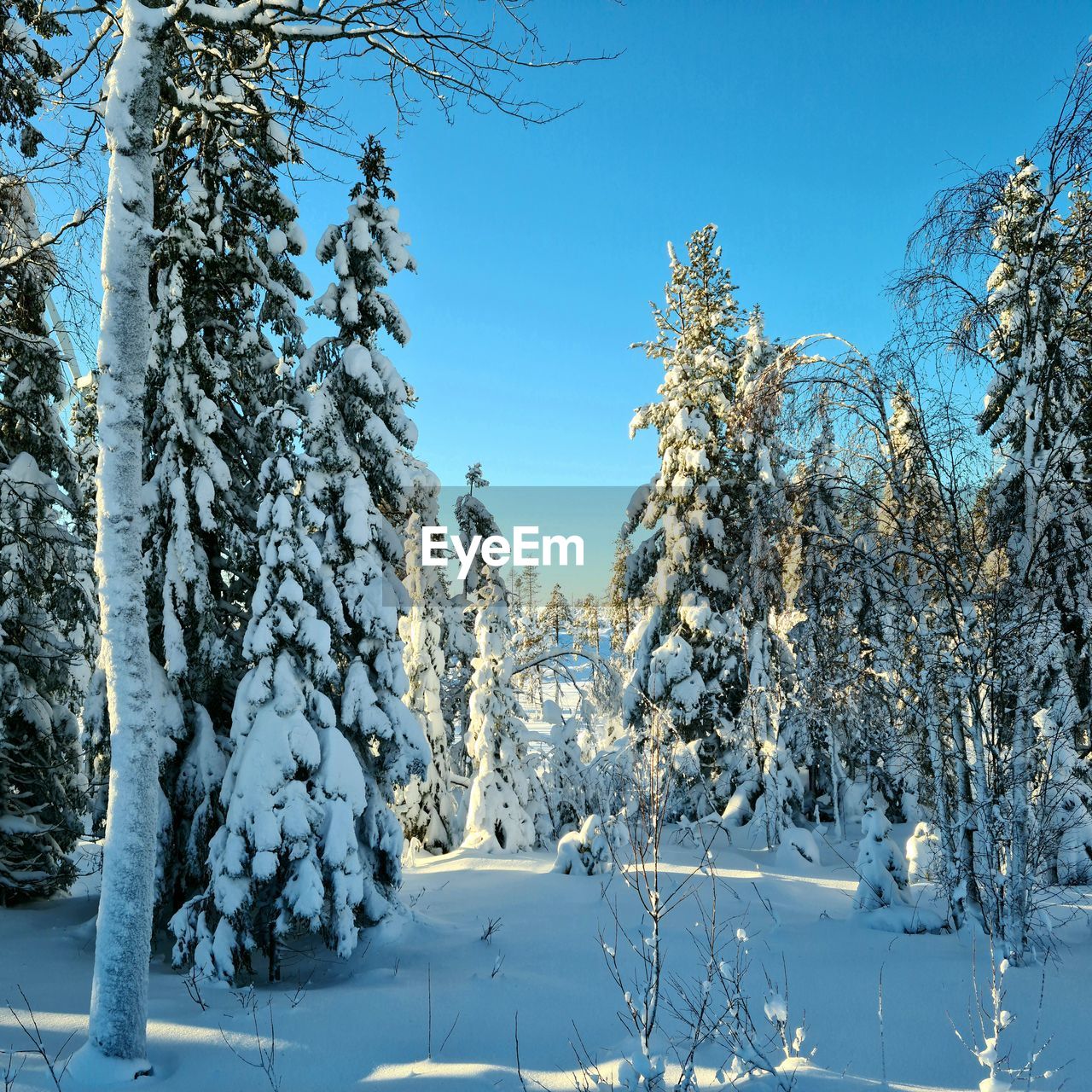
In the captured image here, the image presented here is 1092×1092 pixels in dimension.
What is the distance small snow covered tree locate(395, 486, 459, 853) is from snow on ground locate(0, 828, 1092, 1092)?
7.17 m

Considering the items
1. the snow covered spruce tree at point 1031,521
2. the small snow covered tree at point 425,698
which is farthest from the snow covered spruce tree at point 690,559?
the snow covered spruce tree at point 1031,521

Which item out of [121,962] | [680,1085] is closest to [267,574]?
[121,962]

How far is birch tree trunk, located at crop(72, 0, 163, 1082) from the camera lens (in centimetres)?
458

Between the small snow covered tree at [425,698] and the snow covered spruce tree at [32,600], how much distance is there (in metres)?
7.49

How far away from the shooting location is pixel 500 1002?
21.3 ft

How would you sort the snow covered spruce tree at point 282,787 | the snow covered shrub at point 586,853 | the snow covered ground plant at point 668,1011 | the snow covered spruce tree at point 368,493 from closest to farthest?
the snow covered ground plant at point 668,1011
the snow covered spruce tree at point 282,787
the snow covered spruce tree at point 368,493
the snow covered shrub at point 586,853

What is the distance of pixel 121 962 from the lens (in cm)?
457

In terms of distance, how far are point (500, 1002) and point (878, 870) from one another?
5720 millimetres

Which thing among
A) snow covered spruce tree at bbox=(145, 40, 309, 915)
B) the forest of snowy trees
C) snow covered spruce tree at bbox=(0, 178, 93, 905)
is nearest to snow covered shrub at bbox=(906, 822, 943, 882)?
the forest of snowy trees

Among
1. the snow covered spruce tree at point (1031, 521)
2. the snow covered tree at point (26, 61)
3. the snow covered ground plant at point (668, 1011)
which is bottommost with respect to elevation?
the snow covered ground plant at point (668, 1011)

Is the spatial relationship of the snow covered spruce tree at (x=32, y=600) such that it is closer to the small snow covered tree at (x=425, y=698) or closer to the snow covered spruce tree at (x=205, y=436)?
the snow covered spruce tree at (x=205, y=436)

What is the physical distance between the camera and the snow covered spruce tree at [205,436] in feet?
28.8

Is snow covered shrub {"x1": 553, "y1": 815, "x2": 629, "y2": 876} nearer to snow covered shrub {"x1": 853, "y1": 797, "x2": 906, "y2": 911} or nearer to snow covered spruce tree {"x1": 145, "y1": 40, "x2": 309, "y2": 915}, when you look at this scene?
snow covered shrub {"x1": 853, "y1": 797, "x2": 906, "y2": 911}

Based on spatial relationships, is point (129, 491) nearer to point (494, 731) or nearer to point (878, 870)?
point (878, 870)
